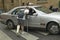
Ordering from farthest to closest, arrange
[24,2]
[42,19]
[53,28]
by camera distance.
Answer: [24,2] → [42,19] → [53,28]

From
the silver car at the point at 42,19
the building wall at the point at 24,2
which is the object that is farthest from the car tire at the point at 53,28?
the building wall at the point at 24,2

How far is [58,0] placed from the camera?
24.9 meters

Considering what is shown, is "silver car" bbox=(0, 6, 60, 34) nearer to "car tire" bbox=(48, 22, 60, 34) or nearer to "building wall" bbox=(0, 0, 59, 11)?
"car tire" bbox=(48, 22, 60, 34)

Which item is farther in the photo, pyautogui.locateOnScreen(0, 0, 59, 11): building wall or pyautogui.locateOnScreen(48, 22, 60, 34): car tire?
pyautogui.locateOnScreen(0, 0, 59, 11): building wall

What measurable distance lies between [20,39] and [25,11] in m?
2.37

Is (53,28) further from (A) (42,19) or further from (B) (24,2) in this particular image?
(B) (24,2)

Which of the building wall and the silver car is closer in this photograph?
the silver car

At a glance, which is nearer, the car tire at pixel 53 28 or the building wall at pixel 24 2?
the car tire at pixel 53 28

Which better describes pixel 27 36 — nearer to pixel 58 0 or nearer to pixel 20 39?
pixel 20 39

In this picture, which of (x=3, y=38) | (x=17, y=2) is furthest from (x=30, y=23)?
(x=17, y=2)

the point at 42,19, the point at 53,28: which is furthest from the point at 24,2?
the point at 53,28

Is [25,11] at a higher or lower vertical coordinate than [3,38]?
higher

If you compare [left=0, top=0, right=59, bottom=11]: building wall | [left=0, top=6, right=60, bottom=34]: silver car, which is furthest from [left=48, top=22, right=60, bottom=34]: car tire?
[left=0, top=0, right=59, bottom=11]: building wall

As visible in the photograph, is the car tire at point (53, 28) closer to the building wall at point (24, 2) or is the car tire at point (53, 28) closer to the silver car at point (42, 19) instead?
the silver car at point (42, 19)
